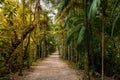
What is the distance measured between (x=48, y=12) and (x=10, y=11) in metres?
22.5

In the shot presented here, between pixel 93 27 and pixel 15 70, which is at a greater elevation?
pixel 93 27

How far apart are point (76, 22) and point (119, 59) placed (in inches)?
167

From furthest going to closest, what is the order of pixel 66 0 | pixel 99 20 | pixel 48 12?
1. pixel 48 12
2. pixel 99 20
3. pixel 66 0

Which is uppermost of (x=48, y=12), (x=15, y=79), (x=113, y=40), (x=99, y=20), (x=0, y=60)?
(x=48, y=12)

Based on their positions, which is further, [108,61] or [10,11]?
[108,61]

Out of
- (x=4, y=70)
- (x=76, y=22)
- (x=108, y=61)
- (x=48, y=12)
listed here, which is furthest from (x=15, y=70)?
(x=48, y=12)

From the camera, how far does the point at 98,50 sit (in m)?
20.6

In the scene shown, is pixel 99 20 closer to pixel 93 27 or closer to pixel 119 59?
pixel 93 27

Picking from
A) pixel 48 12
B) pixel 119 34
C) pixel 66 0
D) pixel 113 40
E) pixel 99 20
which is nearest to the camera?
pixel 66 0

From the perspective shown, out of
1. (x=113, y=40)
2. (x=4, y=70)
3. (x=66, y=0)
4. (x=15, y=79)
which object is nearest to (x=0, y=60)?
(x=4, y=70)

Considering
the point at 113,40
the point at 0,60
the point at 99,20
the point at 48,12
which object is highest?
the point at 48,12

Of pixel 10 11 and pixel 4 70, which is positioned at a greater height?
pixel 10 11

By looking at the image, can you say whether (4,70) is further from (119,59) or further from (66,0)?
(119,59)

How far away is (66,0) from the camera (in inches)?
599
